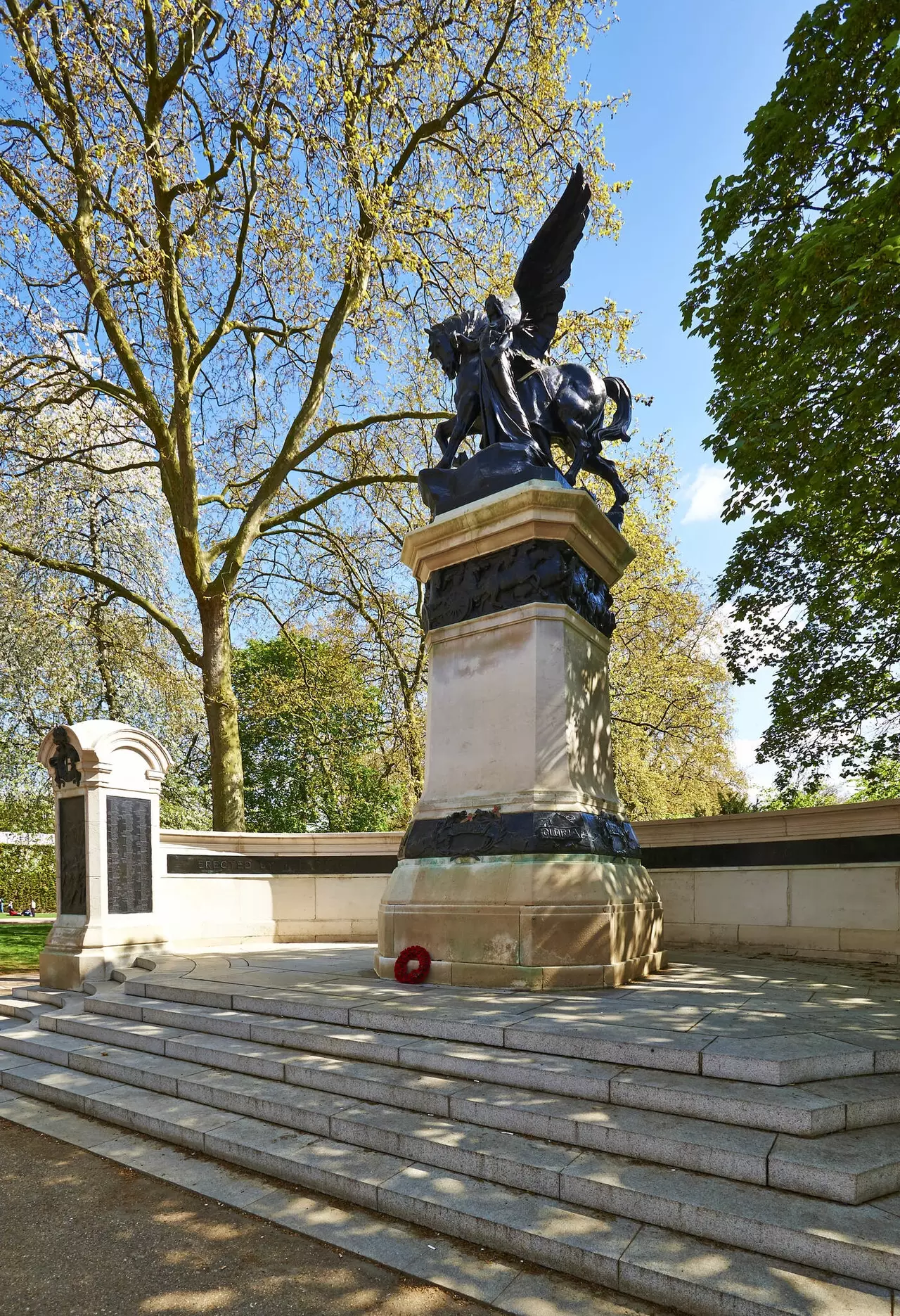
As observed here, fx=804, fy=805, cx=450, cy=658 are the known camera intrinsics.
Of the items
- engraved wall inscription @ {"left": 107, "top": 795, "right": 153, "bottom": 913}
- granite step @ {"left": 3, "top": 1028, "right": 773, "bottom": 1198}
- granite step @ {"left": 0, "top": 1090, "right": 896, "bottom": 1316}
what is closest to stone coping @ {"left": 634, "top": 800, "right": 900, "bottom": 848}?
granite step @ {"left": 3, "top": 1028, "right": 773, "bottom": 1198}

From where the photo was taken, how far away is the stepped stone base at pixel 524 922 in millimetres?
6426

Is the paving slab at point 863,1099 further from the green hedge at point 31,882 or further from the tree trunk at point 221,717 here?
the green hedge at point 31,882

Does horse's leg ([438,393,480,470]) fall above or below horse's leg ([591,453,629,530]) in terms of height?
above

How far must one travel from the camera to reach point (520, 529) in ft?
25.2

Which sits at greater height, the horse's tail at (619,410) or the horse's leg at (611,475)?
the horse's tail at (619,410)

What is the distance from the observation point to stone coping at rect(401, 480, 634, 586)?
7547 millimetres

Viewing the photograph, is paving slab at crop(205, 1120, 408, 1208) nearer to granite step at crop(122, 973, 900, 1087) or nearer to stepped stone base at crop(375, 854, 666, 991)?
granite step at crop(122, 973, 900, 1087)

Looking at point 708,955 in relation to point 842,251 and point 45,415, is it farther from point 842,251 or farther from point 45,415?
point 45,415

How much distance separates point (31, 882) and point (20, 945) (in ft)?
52.1

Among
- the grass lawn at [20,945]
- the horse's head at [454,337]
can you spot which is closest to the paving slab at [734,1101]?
the horse's head at [454,337]

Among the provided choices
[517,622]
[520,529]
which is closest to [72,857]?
[517,622]

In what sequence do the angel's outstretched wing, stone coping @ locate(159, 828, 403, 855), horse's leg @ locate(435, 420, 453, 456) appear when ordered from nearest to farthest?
1. the angel's outstretched wing
2. horse's leg @ locate(435, 420, 453, 456)
3. stone coping @ locate(159, 828, 403, 855)

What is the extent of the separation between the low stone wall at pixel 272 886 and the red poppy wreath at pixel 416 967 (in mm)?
5239

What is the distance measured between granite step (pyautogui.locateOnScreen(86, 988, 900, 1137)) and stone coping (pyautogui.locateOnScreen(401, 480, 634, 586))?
454cm
